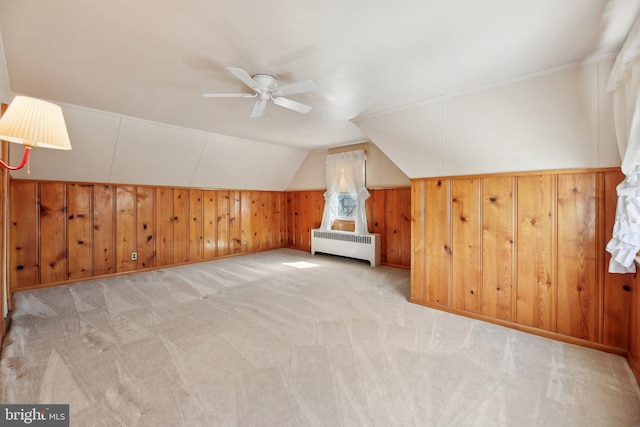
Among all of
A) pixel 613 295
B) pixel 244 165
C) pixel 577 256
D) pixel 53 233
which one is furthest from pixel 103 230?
pixel 613 295

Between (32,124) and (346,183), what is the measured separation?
450 centimetres

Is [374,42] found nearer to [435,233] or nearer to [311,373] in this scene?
[435,233]

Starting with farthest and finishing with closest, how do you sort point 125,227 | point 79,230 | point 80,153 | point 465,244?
point 125,227 → point 79,230 → point 80,153 → point 465,244

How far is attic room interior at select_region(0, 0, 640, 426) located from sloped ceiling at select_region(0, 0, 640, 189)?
0.7 inches

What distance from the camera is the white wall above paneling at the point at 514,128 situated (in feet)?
6.48

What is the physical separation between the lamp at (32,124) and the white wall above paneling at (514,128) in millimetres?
2658

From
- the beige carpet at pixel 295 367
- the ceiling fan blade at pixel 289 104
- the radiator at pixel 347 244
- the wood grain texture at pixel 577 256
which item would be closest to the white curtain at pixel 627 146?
the wood grain texture at pixel 577 256

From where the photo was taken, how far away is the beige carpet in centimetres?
150

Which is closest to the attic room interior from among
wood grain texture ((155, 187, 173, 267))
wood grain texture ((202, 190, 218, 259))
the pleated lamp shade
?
the pleated lamp shade

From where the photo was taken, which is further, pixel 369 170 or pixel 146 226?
pixel 369 170

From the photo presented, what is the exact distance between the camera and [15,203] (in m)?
3.47

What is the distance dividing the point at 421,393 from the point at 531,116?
226cm

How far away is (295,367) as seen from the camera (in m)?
1.89

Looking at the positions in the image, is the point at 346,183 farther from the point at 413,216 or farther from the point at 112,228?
the point at 112,228
